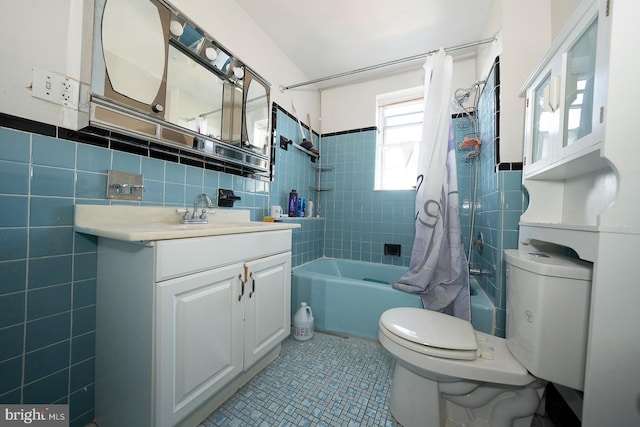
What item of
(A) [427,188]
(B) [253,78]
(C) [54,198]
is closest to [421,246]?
(A) [427,188]

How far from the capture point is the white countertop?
0.71m

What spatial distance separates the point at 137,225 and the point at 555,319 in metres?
1.66

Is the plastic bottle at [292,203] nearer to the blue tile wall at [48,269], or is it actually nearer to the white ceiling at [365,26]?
the blue tile wall at [48,269]

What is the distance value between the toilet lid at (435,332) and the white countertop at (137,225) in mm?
778

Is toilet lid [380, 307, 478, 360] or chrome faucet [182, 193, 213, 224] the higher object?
chrome faucet [182, 193, 213, 224]

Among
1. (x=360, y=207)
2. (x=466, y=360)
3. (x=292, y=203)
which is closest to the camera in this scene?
(x=466, y=360)

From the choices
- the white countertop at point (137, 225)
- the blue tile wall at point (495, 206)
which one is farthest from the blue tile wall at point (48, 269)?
the blue tile wall at point (495, 206)

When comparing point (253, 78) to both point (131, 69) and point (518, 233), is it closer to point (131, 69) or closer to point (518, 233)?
point (131, 69)

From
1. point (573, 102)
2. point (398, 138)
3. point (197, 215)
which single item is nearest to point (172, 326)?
point (197, 215)

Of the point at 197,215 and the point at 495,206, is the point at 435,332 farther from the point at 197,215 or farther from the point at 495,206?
the point at 197,215

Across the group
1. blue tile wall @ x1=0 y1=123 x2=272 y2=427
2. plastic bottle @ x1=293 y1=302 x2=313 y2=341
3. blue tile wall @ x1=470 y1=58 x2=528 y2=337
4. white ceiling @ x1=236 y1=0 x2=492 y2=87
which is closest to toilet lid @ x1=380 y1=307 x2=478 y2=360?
blue tile wall @ x1=470 y1=58 x2=528 y2=337

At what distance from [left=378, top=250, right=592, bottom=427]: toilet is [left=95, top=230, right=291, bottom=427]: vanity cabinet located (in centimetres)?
71

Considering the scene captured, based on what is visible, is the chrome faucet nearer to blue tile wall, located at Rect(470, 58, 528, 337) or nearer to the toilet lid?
the toilet lid

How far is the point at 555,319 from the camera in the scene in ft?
2.47
